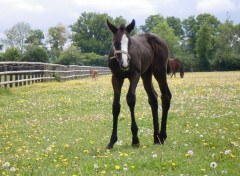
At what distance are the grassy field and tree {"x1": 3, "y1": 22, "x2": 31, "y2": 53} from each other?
353 ft

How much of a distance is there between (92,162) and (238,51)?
3890 inches

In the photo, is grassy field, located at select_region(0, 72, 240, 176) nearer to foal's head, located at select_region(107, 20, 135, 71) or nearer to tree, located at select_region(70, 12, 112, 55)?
foal's head, located at select_region(107, 20, 135, 71)

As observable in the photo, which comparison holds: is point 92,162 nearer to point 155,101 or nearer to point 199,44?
point 155,101

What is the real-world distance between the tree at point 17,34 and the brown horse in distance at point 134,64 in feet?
373

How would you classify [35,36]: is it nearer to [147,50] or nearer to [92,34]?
[92,34]

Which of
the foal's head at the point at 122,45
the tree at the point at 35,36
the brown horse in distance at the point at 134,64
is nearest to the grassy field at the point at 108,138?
the brown horse in distance at the point at 134,64

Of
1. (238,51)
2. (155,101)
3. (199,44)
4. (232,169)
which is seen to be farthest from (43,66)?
(238,51)

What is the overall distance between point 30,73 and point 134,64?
21.9m

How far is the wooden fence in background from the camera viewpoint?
2184cm

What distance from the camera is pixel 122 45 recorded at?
6035 mm

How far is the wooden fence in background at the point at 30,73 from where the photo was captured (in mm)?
21844

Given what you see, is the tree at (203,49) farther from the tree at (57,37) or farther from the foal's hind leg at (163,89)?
the foal's hind leg at (163,89)

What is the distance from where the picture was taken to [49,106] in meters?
13.2

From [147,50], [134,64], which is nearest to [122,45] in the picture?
[134,64]
